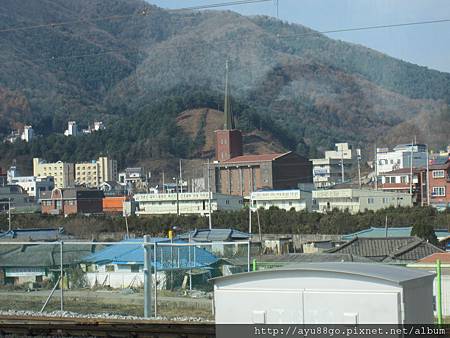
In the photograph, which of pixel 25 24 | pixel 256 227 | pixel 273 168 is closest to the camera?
pixel 256 227

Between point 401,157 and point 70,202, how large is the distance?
A: 2730cm

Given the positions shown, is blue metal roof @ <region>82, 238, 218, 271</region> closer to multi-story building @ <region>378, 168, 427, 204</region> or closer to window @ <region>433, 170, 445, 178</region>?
window @ <region>433, 170, 445, 178</region>

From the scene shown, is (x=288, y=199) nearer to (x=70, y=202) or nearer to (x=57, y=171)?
(x=70, y=202)

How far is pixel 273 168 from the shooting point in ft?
222

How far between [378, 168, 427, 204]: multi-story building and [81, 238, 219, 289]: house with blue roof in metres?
41.0

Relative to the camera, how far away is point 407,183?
5578 centimetres

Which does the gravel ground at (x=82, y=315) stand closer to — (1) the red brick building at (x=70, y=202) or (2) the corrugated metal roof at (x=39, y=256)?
(2) the corrugated metal roof at (x=39, y=256)

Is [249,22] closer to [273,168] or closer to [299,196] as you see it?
[273,168]

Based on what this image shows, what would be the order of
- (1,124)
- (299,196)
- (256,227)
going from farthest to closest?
(1,124) < (299,196) < (256,227)

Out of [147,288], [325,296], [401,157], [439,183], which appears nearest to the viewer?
[325,296]

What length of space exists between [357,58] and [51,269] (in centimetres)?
17570

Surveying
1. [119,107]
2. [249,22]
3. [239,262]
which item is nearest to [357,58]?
[249,22]

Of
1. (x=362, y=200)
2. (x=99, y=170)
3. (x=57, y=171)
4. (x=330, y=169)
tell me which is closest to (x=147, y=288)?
(x=362, y=200)

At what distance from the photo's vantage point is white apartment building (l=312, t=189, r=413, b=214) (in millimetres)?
49000
